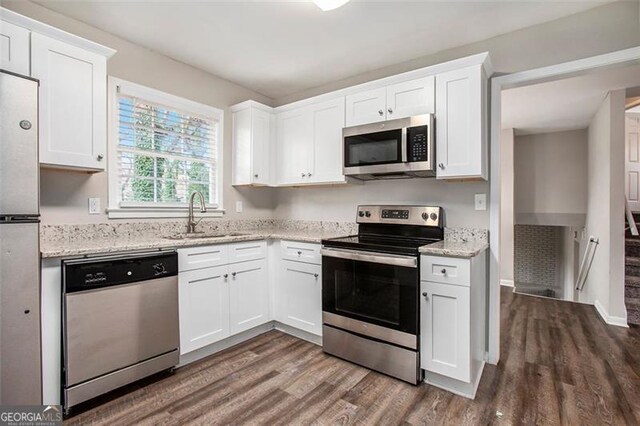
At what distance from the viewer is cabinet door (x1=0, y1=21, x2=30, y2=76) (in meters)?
1.69

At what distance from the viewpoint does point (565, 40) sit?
2.19 metres

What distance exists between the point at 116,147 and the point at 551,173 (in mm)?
6455

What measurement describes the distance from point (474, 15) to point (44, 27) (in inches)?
109

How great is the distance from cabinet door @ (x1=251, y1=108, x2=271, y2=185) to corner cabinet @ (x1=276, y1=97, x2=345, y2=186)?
0.42 feet

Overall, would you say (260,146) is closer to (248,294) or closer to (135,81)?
(135,81)

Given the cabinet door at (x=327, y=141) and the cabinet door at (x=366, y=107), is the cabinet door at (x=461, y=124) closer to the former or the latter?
the cabinet door at (x=366, y=107)

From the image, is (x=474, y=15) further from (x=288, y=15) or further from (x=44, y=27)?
(x=44, y=27)

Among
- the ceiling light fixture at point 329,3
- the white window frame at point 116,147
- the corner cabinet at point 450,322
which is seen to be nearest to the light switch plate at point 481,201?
the corner cabinet at point 450,322

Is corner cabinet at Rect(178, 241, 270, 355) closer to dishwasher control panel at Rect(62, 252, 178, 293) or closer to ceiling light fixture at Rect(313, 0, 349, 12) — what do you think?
dishwasher control panel at Rect(62, 252, 178, 293)

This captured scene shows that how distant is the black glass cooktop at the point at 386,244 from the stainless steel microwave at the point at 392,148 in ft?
1.82

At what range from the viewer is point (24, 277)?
1554 mm

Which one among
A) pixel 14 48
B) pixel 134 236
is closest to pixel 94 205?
pixel 134 236

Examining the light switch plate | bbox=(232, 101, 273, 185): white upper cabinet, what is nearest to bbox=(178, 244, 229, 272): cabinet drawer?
bbox=(232, 101, 273, 185): white upper cabinet

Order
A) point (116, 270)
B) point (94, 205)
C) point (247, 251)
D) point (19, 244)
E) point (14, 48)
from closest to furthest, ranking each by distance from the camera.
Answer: point (19, 244) < point (14, 48) < point (116, 270) < point (94, 205) < point (247, 251)
